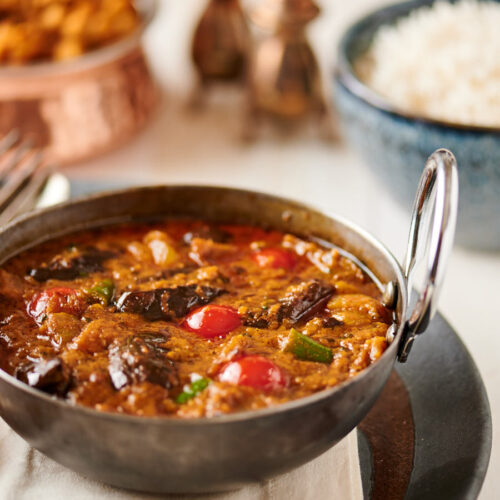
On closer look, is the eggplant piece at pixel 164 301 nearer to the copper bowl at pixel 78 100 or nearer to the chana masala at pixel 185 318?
the chana masala at pixel 185 318

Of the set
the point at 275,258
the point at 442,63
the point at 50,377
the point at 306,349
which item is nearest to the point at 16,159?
the point at 275,258

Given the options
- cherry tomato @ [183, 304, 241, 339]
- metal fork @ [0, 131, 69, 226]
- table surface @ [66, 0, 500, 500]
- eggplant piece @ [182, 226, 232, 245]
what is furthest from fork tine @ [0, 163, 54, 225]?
cherry tomato @ [183, 304, 241, 339]

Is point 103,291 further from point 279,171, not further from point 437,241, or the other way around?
point 279,171

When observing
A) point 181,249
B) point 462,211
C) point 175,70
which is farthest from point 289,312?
point 175,70

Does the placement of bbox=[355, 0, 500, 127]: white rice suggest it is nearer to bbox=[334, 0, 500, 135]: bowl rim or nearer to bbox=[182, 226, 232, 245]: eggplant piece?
bbox=[334, 0, 500, 135]: bowl rim

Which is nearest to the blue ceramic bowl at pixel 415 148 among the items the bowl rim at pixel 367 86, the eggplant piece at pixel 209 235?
the bowl rim at pixel 367 86
